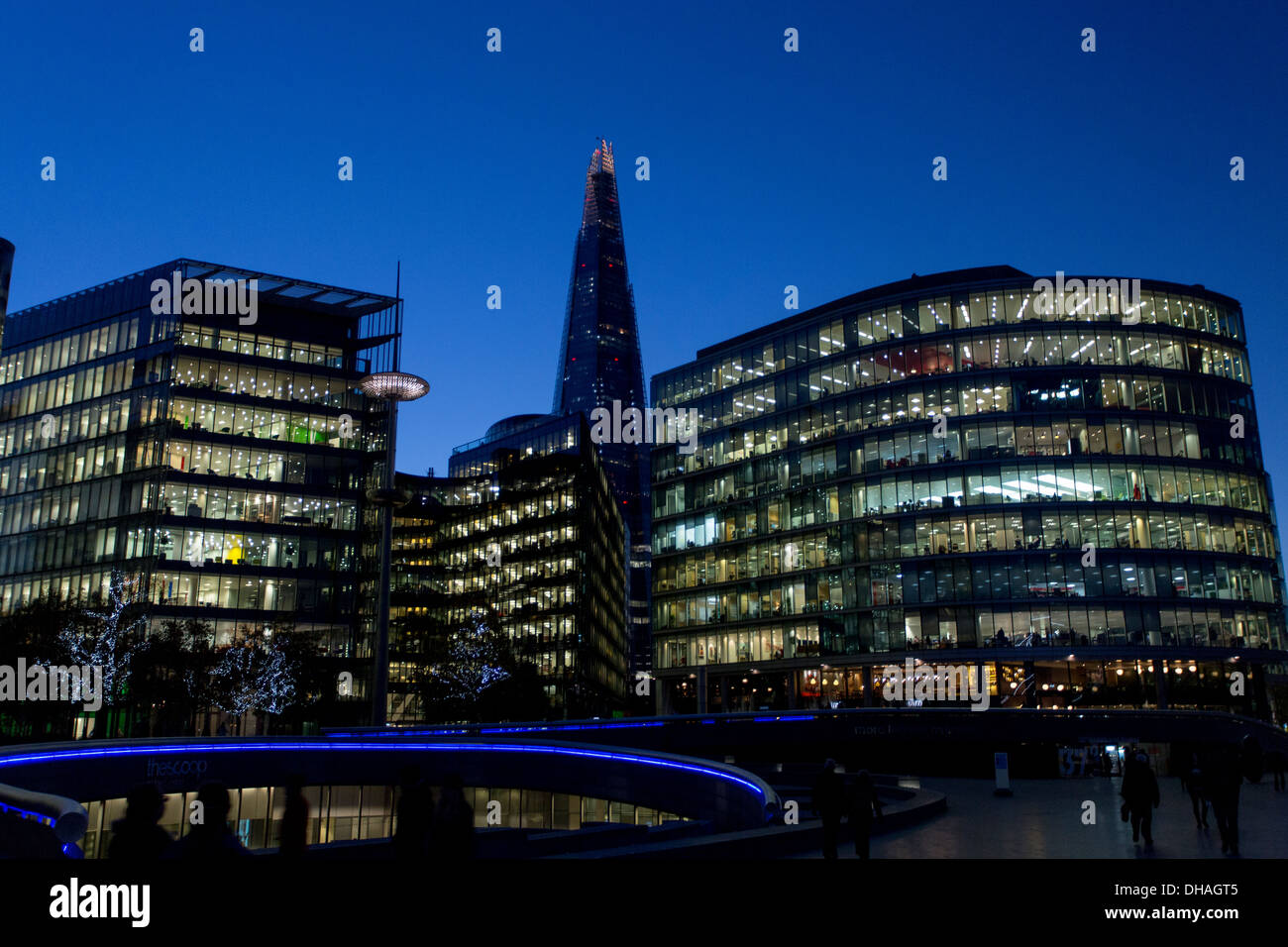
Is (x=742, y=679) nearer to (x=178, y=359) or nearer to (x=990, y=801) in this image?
(x=178, y=359)

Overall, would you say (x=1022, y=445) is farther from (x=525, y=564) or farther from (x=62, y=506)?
(x=62, y=506)

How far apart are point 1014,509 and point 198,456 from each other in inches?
2355

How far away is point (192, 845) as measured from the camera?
8.89 metres

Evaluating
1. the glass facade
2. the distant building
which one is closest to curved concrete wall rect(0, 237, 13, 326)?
the glass facade

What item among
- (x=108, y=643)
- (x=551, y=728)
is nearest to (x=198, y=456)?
(x=108, y=643)

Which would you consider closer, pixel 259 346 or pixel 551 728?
pixel 551 728

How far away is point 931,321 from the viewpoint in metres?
78.2

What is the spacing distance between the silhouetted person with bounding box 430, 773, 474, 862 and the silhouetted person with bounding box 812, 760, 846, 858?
239 inches

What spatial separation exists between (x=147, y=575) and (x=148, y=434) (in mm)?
10870

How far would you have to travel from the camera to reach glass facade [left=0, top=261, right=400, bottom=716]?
238 ft

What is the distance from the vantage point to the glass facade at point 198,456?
72.5 metres

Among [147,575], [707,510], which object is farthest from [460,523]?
[147,575]

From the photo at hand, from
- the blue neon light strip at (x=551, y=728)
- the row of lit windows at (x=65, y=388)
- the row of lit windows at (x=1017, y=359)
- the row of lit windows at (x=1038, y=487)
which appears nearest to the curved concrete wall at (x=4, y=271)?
the row of lit windows at (x=65, y=388)

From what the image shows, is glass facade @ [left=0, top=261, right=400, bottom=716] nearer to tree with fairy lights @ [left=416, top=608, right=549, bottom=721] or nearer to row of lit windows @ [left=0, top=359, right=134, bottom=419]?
row of lit windows @ [left=0, top=359, right=134, bottom=419]
